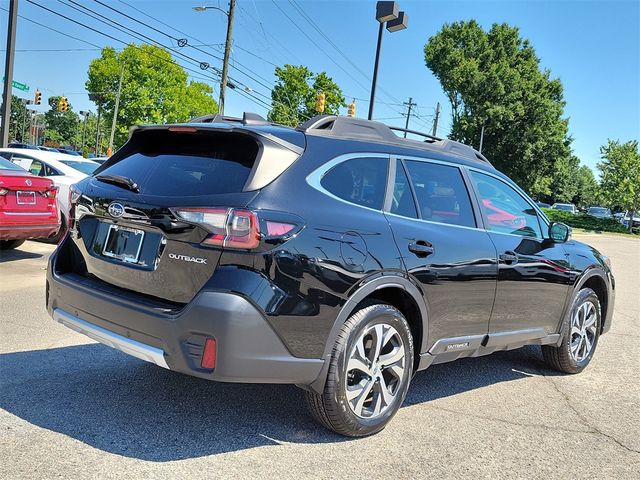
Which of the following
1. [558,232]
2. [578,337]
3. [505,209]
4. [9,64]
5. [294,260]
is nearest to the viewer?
[294,260]

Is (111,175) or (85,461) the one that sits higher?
(111,175)

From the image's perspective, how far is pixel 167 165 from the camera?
134 inches

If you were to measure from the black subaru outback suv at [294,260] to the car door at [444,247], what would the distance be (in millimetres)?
11

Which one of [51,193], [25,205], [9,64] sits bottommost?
[25,205]

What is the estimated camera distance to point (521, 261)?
447 cm

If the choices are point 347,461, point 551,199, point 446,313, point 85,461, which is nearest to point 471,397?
point 446,313

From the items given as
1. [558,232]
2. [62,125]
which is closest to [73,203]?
[558,232]

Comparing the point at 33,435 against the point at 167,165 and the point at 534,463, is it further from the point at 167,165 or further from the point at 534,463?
the point at 534,463

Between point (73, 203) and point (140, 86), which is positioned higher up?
point (140, 86)

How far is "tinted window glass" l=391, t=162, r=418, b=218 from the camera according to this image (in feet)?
12.1

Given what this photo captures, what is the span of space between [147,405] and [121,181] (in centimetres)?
141

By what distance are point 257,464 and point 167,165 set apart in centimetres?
174

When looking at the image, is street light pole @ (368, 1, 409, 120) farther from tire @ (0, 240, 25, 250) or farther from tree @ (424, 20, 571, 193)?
tree @ (424, 20, 571, 193)

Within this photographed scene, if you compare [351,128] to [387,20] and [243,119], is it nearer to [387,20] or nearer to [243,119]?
[243,119]
